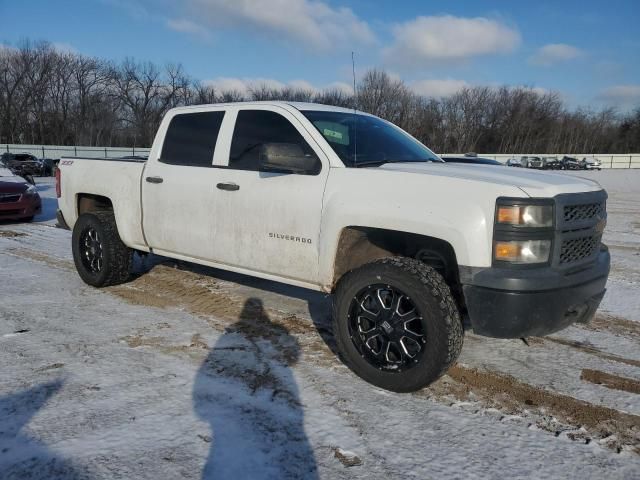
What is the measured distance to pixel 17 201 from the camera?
10938 mm

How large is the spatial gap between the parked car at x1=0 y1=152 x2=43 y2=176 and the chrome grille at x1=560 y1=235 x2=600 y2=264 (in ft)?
106

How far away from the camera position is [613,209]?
14.7 m

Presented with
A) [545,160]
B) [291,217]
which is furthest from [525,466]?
[545,160]

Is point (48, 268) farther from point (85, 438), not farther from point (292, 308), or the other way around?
point (85, 438)

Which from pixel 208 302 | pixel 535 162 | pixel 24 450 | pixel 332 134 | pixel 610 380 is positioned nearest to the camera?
pixel 24 450

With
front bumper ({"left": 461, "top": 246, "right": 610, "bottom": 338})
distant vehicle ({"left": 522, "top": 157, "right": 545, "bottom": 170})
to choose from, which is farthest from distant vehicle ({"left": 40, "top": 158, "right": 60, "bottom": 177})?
distant vehicle ({"left": 522, "top": 157, "right": 545, "bottom": 170})

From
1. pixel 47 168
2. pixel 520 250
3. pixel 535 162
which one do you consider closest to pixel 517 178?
pixel 520 250

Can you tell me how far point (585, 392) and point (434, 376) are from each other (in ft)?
3.53

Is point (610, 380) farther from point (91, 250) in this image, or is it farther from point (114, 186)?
point (91, 250)

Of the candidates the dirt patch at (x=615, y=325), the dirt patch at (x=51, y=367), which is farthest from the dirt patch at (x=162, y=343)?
the dirt patch at (x=615, y=325)

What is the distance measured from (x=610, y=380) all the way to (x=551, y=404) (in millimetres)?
668

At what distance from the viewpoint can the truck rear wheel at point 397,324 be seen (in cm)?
314

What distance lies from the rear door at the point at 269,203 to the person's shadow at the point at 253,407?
600mm

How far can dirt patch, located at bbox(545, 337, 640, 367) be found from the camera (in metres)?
3.89
